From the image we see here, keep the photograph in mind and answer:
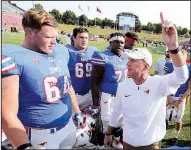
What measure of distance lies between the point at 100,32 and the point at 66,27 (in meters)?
8.23

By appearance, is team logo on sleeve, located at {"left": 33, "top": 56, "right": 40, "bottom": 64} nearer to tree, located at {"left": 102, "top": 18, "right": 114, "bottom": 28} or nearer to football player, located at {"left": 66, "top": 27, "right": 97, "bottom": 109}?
football player, located at {"left": 66, "top": 27, "right": 97, "bottom": 109}

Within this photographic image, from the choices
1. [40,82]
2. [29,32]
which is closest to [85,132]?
[40,82]

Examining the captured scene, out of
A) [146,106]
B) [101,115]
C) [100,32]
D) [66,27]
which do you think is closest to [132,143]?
[146,106]

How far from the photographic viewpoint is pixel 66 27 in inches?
276

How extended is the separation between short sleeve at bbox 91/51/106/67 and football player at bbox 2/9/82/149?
174 centimetres

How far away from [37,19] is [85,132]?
197 centimetres

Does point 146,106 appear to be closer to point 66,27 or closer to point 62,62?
point 62,62

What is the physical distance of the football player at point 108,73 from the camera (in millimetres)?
3986

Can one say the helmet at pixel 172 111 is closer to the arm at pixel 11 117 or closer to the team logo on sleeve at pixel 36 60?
the team logo on sleeve at pixel 36 60

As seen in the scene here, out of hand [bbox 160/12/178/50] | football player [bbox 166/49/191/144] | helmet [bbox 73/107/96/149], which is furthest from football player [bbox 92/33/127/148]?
hand [bbox 160/12/178/50]

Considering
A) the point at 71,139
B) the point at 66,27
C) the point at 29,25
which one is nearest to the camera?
the point at 29,25

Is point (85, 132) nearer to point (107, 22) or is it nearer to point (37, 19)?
point (37, 19)

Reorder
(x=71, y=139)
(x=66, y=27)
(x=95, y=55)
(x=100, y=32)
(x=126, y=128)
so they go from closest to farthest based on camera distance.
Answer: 1. (x=71, y=139)
2. (x=126, y=128)
3. (x=95, y=55)
4. (x=66, y=27)
5. (x=100, y=32)

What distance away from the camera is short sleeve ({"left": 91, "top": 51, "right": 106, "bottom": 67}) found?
400 centimetres
